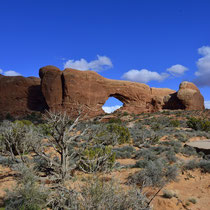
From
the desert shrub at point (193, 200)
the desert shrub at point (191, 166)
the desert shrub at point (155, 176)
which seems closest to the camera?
the desert shrub at point (193, 200)

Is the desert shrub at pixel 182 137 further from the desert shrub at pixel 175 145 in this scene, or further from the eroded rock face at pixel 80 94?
the eroded rock face at pixel 80 94

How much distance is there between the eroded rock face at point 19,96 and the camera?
102 feet

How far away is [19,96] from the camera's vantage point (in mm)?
31562

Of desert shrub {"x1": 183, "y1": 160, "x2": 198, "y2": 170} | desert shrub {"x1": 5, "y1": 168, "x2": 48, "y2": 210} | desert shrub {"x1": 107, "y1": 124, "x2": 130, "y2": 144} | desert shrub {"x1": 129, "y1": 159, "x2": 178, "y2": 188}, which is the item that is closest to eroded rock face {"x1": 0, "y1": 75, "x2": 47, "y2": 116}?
desert shrub {"x1": 107, "y1": 124, "x2": 130, "y2": 144}

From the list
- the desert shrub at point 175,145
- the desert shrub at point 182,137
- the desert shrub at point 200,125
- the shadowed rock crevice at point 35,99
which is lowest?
the desert shrub at point 175,145

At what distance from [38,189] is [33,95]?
31.0 meters

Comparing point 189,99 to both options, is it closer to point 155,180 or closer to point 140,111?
point 140,111

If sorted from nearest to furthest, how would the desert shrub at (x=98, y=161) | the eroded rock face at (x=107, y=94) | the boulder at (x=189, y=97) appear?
the desert shrub at (x=98, y=161) → the eroded rock face at (x=107, y=94) → the boulder at (x=189, y=97)

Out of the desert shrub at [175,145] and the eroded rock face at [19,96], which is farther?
the eroded rock face at [19,96]

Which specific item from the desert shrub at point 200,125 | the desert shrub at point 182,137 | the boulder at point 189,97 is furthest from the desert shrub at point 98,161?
the boulder at point 189,97

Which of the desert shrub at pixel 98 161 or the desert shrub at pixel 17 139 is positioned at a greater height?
the desert shrub at pixel 17 139

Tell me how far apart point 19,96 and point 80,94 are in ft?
35.6

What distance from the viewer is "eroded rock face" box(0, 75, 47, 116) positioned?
31000 mm

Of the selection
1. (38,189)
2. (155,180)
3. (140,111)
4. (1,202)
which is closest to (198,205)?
(155,180)
